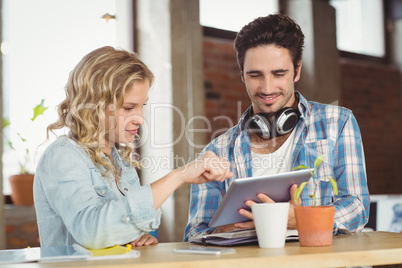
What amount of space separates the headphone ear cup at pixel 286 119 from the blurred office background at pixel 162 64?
1.60m

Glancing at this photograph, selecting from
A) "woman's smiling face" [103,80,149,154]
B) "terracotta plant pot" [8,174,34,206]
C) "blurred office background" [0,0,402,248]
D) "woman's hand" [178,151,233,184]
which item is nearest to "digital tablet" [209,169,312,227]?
"woman's hand" [178,151,233,184]

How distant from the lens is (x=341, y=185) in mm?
1871

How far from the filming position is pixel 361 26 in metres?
6.26

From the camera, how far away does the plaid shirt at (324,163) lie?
1804mm

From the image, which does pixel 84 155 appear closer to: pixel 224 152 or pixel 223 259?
pixel 223 259

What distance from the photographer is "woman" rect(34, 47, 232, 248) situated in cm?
131

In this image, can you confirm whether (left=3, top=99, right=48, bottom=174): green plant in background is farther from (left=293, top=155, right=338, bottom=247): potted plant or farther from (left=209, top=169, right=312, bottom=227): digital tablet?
(left=293, top=155, right=338, bottom=247): potted plant

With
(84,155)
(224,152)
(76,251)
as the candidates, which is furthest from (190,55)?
(76,251)

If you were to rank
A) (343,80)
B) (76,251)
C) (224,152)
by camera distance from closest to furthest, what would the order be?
(76,251) < (224,152) < (343,80)

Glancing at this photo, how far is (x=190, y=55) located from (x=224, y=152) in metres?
2.11

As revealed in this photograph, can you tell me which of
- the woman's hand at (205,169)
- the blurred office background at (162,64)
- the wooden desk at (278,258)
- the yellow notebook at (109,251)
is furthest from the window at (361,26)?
the yellow notebook at (109,251)

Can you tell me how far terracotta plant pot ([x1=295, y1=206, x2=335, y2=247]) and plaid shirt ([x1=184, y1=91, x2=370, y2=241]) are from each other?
0.35 metres

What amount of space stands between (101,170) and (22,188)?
224cm

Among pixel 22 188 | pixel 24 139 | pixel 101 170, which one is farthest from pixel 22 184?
pixel 101 170
